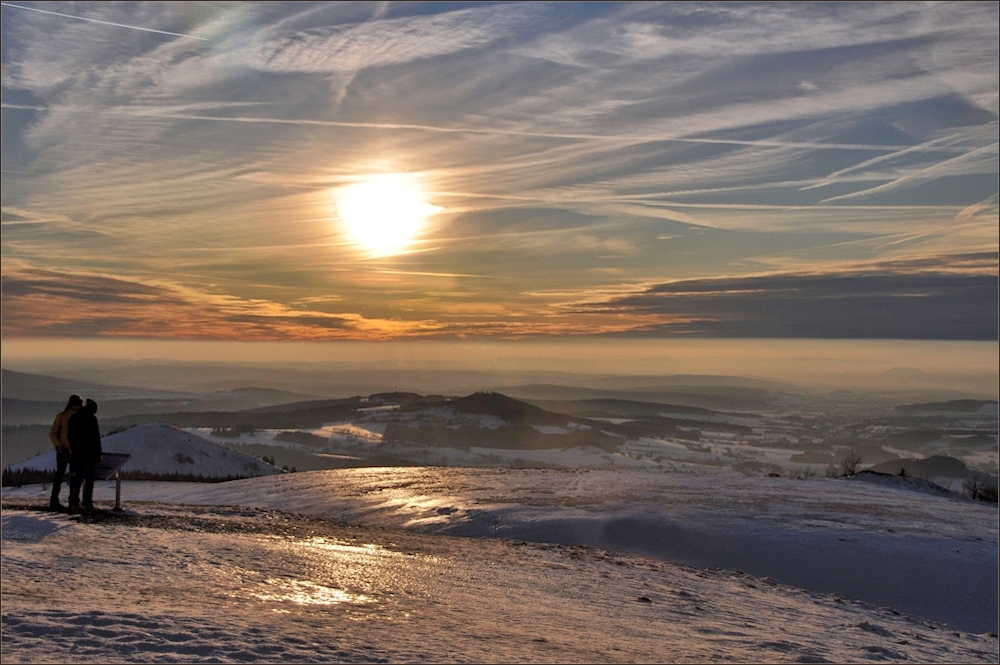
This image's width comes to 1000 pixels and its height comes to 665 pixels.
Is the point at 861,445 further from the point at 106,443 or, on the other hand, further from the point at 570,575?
the point at 570,575

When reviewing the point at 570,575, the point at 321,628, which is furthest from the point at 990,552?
the point at 321,628

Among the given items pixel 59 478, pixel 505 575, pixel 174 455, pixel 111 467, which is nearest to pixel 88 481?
pixel 59 478

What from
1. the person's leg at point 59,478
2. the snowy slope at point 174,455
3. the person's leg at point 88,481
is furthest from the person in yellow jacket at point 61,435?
the snowy slope at point 174,455

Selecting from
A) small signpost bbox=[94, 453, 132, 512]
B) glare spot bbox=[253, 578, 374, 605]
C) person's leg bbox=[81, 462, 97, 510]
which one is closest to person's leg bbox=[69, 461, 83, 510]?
person's leg bbox=[81, 462, 97, 510]

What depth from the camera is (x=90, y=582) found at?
8.20 meters

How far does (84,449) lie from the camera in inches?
535

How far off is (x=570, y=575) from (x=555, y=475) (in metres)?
11.5

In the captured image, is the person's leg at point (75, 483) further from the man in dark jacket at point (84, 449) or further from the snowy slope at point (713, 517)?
the snowy slope at point (713, 517)

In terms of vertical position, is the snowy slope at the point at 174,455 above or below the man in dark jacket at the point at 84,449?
below

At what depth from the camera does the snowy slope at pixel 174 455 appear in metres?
35.1

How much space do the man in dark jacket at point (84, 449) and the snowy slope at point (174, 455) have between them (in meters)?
21.1

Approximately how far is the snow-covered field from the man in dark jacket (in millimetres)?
790

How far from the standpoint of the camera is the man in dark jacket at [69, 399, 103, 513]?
44.3 feet

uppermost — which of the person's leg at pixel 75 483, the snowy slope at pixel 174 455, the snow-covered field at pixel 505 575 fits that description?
the person's leg at pixel 75 483
